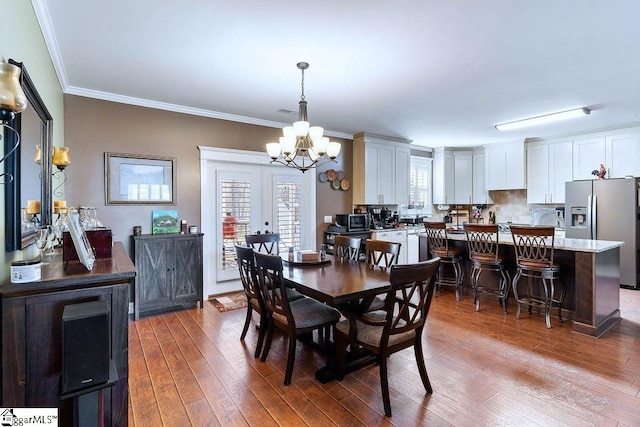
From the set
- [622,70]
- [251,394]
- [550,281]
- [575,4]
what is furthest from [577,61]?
[251,394]

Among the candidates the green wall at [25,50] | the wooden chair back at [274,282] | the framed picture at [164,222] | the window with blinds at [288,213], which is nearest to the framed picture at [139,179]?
the framed picture at [164,222]

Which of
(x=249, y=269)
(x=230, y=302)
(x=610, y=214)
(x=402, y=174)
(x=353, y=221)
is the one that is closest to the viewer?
(x=249, y=269)

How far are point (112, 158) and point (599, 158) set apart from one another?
24.0ft

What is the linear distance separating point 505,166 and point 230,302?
5.75 metres

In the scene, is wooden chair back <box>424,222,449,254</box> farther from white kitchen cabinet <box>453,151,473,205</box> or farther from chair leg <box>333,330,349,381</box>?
white kitchen cabinet <box>453,151,473,205</box>

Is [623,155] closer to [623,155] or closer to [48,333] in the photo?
[623,155]

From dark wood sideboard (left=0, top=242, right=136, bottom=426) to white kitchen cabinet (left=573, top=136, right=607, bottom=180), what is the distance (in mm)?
6834

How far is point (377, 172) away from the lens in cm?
585

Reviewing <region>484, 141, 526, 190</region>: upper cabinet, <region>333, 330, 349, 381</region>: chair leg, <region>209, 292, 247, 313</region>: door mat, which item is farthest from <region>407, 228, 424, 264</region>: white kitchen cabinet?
<region>333, 330, 349, 381</region>: chair leg

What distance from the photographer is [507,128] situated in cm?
518

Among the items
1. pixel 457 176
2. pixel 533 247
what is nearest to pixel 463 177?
pixel 457 176

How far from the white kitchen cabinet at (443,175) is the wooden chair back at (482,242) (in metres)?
3.12

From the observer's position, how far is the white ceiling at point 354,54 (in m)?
2.14

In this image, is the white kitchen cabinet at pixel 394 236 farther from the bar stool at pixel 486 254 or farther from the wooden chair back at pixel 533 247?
the wooden chair back at pixel 533 247
